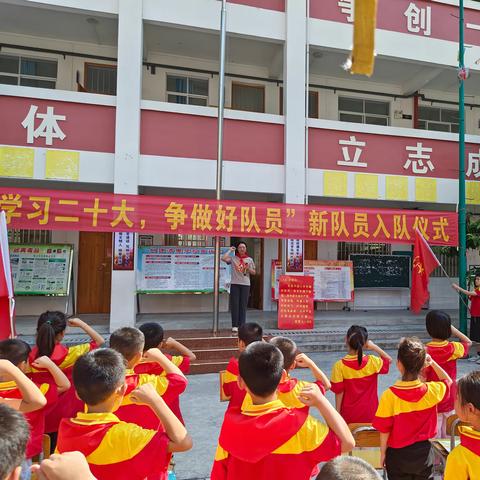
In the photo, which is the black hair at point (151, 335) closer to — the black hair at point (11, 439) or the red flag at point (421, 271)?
the black hair at point (11, 439)

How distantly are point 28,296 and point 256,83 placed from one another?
22.5 ft

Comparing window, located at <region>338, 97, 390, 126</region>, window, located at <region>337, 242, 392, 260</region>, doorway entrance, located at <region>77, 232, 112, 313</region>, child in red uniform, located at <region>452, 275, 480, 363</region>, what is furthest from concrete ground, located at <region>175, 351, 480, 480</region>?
window, located at <region>338, 97, 390, 126</region>

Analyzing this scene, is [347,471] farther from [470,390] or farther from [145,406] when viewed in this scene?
[145,406]

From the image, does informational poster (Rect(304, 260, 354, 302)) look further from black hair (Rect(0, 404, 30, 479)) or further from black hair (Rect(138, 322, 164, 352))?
black hair (Rect(0, 404, 30, 479))

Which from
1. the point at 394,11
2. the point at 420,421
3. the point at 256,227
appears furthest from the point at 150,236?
the point at 420,421

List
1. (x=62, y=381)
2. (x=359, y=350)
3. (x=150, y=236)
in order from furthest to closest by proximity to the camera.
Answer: (x=150, y=236), (x=359, y=350), (x=62, y=381)

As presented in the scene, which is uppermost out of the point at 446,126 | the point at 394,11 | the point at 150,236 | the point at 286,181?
the point at 394,11

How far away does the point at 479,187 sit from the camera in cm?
899

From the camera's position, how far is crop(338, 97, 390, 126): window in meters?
10.4

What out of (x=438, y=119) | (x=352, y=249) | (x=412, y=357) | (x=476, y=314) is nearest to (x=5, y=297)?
(x=412, y=357)

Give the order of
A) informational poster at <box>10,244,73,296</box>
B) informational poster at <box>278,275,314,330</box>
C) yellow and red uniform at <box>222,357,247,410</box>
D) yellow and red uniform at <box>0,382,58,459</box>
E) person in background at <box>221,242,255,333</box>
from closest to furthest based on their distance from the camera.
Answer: yellow and red uniform at <box>0,382,58,459</box>, yellow and red uniform at <box>222,357,247,410</box>, person in background at <box>221,242,255,333</box>, informational poster at <box>278,275,314,330</box>, informational poster at <box>10,244,73,296</box>

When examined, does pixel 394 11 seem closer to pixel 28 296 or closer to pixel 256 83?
pixel 256 83

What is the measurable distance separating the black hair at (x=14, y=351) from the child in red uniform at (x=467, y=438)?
86.7 inches

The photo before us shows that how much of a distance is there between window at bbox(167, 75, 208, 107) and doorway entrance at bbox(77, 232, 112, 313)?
3.46m
